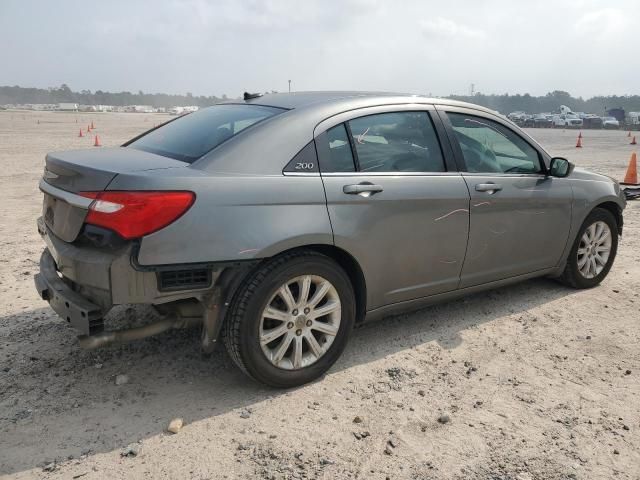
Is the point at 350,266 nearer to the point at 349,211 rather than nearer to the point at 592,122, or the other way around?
the point at 349,211

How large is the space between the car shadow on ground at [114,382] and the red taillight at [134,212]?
104 cm

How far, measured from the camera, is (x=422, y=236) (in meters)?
3.70

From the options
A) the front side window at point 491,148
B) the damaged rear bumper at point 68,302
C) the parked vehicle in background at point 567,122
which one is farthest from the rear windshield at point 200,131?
the parked vehicle in background at point 567,122

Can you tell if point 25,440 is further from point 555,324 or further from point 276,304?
point 555,324

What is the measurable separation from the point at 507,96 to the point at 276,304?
165 metres

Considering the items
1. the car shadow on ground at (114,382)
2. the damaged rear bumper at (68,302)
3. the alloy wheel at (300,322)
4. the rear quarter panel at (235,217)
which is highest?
the rear quarter panel at (235,217)

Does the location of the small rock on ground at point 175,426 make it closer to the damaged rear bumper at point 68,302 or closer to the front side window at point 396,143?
the damaged rear bumper at point 68,302

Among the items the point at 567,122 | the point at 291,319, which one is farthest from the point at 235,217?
the point at 567,122

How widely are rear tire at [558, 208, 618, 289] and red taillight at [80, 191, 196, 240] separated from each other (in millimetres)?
3662

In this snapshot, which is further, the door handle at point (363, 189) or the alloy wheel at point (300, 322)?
the door handle at point (363, 189)

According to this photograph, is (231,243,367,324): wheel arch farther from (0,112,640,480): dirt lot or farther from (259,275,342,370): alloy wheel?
(0,112,640,480): dirt lot

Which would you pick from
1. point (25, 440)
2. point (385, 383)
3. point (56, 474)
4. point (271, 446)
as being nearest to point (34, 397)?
point (25, 440)

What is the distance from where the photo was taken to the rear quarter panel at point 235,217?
2.76 meters

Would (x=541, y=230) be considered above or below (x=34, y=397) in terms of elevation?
above
